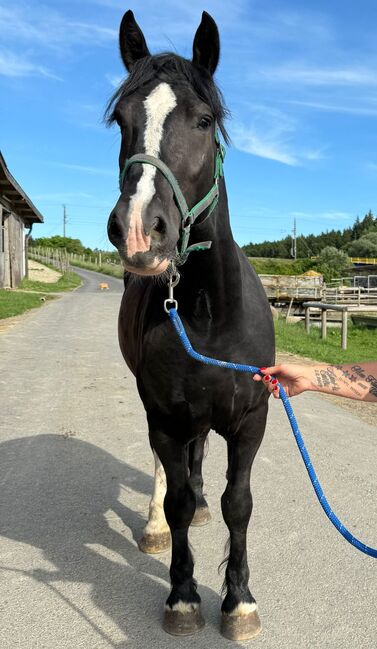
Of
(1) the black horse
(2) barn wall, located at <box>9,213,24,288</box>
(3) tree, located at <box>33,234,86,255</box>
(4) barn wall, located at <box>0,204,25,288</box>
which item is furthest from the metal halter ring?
(3) tree, located at <box>33,234,86,255</box>

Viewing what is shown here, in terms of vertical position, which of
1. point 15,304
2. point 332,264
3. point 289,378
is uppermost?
point 332,264

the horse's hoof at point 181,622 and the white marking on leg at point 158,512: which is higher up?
the white marking on leg at point 158,512

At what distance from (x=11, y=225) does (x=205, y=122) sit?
968 inches

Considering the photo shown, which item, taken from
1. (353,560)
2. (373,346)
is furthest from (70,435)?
(373,346)

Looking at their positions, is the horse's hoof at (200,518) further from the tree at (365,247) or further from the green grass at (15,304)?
the tree at (365,247)

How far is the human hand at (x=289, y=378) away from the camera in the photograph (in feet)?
7.23

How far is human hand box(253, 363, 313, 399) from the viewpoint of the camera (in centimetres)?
221

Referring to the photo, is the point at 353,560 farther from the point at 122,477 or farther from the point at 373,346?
the point at 373,346

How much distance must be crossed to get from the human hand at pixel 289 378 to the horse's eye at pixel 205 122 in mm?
1057

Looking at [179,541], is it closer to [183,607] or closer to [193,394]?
[183,607]

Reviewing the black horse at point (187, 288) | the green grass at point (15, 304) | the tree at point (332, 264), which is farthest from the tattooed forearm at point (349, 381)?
the tree at point (332, 264)

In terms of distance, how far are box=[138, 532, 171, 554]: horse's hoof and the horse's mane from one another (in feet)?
8.00

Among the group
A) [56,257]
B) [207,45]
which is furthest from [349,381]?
[56,257]

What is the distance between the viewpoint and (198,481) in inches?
138
